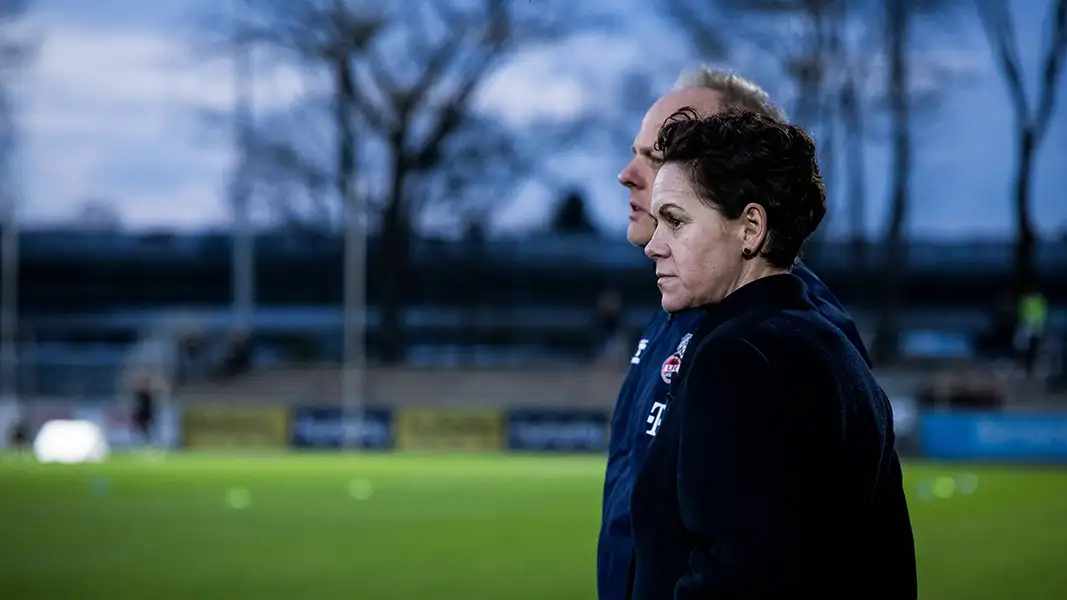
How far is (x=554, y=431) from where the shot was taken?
32.8m

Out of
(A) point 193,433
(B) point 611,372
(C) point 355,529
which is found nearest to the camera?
(C) point 355,529

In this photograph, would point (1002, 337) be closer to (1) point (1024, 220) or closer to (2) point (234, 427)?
(1) point (1024, 220)

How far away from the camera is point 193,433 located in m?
33.4

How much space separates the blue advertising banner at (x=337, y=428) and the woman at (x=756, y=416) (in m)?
30.2

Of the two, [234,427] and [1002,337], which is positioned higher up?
[1002,337]

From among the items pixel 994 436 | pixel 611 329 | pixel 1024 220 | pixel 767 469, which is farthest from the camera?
pixel 1024 220

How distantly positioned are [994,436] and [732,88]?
82.7 ft

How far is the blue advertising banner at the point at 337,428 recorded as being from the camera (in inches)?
1303

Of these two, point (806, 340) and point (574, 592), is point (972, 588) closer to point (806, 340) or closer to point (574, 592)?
point (574, 592)

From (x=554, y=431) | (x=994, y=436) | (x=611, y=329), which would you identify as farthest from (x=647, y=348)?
(x=611, y=329)

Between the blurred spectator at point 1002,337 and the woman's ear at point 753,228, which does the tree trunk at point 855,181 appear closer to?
the blurred spectator at point 1002,337

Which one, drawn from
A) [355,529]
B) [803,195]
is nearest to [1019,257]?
[355,529]

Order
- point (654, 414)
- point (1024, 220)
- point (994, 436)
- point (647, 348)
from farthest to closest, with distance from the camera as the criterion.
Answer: point (1024, 220) → point (994, 436) → point (647, 348) → point (654, 414)

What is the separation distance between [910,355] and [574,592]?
111 ft
